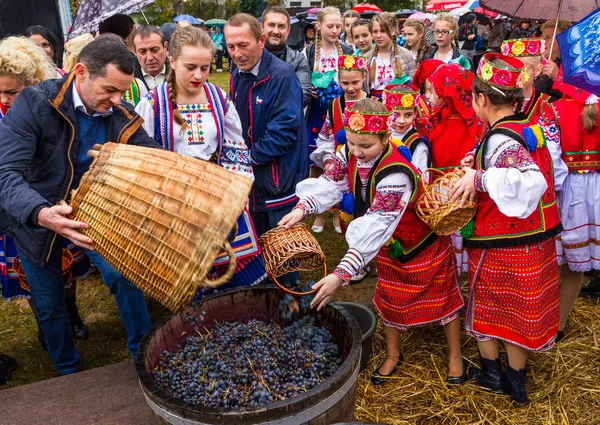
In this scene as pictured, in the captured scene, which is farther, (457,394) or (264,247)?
(457,394)

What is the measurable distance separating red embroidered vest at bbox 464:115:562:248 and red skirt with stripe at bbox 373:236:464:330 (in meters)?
0.30

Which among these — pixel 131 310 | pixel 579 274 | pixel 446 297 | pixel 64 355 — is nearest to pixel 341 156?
pixel 446 297

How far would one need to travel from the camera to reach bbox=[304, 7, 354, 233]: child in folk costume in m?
5.36

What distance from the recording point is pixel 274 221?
388 cm

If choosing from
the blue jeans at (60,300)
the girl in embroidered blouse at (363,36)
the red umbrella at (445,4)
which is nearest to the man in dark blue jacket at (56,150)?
the blue jeans at (60,300)

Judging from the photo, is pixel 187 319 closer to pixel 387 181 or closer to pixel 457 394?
pixel 387 181

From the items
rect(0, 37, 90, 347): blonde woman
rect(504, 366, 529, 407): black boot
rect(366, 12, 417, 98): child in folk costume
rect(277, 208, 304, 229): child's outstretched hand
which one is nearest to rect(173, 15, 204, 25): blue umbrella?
rect(366, 12, 417, 98): child in folk costume

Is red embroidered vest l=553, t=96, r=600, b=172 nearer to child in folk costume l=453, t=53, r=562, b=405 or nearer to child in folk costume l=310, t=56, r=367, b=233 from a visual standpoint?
child in folk costume l=453, t=53, r=562, b=405

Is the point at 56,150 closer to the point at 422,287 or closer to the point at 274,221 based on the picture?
the point at 274,221

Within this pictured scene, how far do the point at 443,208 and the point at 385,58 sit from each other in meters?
3.68

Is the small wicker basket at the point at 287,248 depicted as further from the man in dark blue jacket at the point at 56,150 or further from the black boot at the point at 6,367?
the black boot at the point at 6,367

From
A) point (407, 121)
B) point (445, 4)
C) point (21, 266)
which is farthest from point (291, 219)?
point (445, 4)

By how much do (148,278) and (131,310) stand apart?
1333 mm

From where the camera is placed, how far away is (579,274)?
3.41 m
